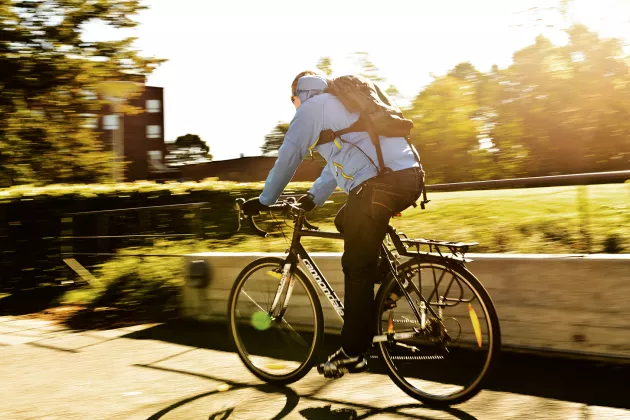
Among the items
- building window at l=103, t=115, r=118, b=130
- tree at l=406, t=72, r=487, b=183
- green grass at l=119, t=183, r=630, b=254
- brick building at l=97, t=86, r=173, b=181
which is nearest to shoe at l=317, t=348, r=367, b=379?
green grass at l=119, t=183, r=630, b=254

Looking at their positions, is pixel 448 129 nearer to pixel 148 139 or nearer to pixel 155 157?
pixel 148 139

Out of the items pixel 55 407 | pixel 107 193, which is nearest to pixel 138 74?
pixel 107 193

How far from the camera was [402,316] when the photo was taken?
4238 mm

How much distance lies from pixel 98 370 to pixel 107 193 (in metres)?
10.8

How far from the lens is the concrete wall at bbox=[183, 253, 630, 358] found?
15.4ft

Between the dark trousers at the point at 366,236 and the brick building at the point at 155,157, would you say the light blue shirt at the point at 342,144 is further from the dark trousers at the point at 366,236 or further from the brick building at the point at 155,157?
the brick building at the point at 155,157

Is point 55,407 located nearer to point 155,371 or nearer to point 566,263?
point 155,371

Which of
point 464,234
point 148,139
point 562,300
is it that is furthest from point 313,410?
point 148,139

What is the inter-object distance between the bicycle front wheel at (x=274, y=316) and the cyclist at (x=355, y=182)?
419 mm

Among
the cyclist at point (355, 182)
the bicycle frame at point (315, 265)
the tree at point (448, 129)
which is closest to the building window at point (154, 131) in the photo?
the tree at point (448, 129)

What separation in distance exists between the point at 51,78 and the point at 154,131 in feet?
207

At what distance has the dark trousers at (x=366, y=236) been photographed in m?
4.03

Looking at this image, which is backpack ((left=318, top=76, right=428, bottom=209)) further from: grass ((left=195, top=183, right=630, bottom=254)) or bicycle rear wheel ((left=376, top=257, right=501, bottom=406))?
grass ((left=195, top=183, right=630, bottom=254))

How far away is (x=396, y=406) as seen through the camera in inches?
165
